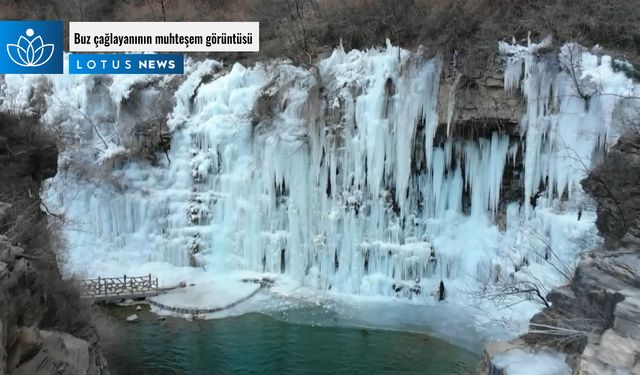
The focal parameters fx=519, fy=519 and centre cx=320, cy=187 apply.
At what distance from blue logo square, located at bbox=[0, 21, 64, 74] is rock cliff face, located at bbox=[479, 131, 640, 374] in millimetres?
12163

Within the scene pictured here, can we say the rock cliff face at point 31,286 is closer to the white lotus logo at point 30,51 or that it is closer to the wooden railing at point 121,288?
the wooden railing at point 121,288

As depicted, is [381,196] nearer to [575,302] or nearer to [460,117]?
[460,117]

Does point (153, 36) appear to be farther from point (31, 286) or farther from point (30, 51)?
point (31, 286)

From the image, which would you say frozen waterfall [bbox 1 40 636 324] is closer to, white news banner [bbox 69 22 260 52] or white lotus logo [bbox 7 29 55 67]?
white news banner [bbox 69 22 260 52]

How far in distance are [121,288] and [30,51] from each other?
6.71 metres

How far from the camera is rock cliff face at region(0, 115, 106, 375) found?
17.9 feet

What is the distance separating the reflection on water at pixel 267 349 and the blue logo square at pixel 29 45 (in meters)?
7.22

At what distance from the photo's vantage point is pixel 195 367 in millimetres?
9758

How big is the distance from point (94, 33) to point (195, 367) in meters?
10.3

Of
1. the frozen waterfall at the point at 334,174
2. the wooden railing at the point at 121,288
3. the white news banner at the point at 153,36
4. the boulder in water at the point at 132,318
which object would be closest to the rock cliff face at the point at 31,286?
the boulder in water at the point at 132,318

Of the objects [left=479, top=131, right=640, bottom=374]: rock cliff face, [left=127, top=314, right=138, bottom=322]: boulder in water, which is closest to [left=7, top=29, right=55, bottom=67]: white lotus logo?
[left=127, top=314, right=138, bottom=322]: boulder in water

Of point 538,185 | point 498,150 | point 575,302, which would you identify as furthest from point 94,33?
point 575,302

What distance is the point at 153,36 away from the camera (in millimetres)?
15594

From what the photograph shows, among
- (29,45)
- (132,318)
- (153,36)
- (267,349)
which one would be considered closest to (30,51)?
(29,45)
